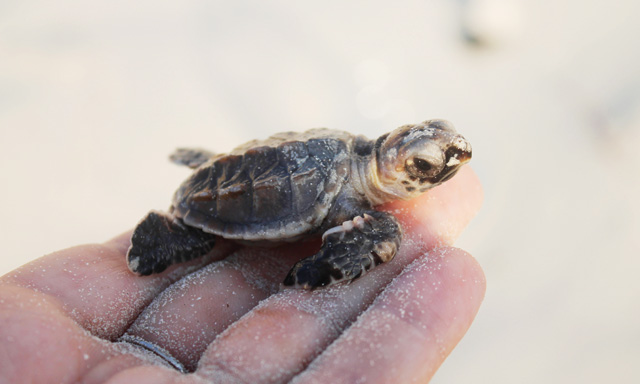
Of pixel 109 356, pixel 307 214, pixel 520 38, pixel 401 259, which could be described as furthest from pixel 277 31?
pixel 109 356

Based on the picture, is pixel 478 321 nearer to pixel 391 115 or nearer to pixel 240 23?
pixel 391 115

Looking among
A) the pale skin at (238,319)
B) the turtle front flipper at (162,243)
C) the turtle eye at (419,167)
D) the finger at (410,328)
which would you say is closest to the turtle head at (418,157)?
the turtle eye at (419,167)

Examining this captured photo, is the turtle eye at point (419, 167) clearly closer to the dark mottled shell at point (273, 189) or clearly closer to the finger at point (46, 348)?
the dark mottled shell at point (273, 189)

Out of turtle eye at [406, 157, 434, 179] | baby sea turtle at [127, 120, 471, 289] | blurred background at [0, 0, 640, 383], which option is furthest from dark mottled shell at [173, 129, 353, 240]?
blurred background at [0, 0, 640, 383]

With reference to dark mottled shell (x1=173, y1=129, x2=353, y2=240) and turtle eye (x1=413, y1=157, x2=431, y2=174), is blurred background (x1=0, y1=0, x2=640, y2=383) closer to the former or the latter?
turtle eye (x1=413, y1=157, x2=431, y2=174)

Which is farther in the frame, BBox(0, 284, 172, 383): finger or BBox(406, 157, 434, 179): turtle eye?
BBox(406, 157, 434, 179): turtle eye

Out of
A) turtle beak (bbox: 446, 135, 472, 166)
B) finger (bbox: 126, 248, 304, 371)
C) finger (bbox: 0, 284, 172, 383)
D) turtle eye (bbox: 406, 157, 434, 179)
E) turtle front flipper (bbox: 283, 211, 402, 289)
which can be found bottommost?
finger (bbox: 126, 248, 304, 371)
